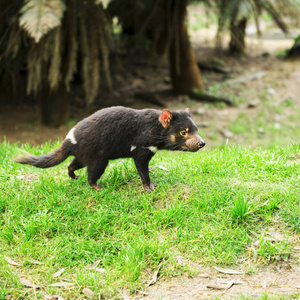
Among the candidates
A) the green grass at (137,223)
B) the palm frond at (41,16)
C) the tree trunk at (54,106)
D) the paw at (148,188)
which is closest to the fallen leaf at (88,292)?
the green grass at (137,223)

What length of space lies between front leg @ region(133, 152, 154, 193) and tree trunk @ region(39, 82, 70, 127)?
14.4ft

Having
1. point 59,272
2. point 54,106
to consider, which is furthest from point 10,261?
point 54,106

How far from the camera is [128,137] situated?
3.46 m

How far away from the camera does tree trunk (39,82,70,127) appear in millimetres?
7441

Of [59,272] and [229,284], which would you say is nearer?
[229,284]

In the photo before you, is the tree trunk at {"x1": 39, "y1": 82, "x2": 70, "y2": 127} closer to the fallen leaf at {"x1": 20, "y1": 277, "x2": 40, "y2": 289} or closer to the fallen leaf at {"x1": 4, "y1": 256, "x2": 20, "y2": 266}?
the fallen leaf at {"x1": 4, "y1": 256, "x2": 20, "y2": 266}

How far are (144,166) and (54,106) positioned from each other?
4.46m

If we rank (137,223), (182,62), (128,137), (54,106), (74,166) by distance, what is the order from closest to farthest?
1. (137,223)
2. (128,137)
3. (74,166)
4. (54,106)
5. (182,62)

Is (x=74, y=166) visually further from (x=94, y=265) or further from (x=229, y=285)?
(x=229, y=285)

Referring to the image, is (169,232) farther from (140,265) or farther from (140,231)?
(140,265)

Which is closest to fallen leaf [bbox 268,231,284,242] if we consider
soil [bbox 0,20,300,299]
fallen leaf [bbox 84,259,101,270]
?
fallen leaf [bbox 84,259,101,270]

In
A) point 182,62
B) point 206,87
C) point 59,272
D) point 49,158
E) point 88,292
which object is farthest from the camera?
point 206,87

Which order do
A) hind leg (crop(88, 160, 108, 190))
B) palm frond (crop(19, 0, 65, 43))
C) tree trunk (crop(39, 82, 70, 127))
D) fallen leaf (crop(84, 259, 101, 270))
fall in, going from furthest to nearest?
tree trunk (crop(39, 82, 70, 127)) → palm frond (crop(19, 0, 65, 43)) → hind leg (crop(88, 160, 108, 190)) → fallen leaf (crop(84, 259, 101, 270))

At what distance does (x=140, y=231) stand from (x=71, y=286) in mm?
696
